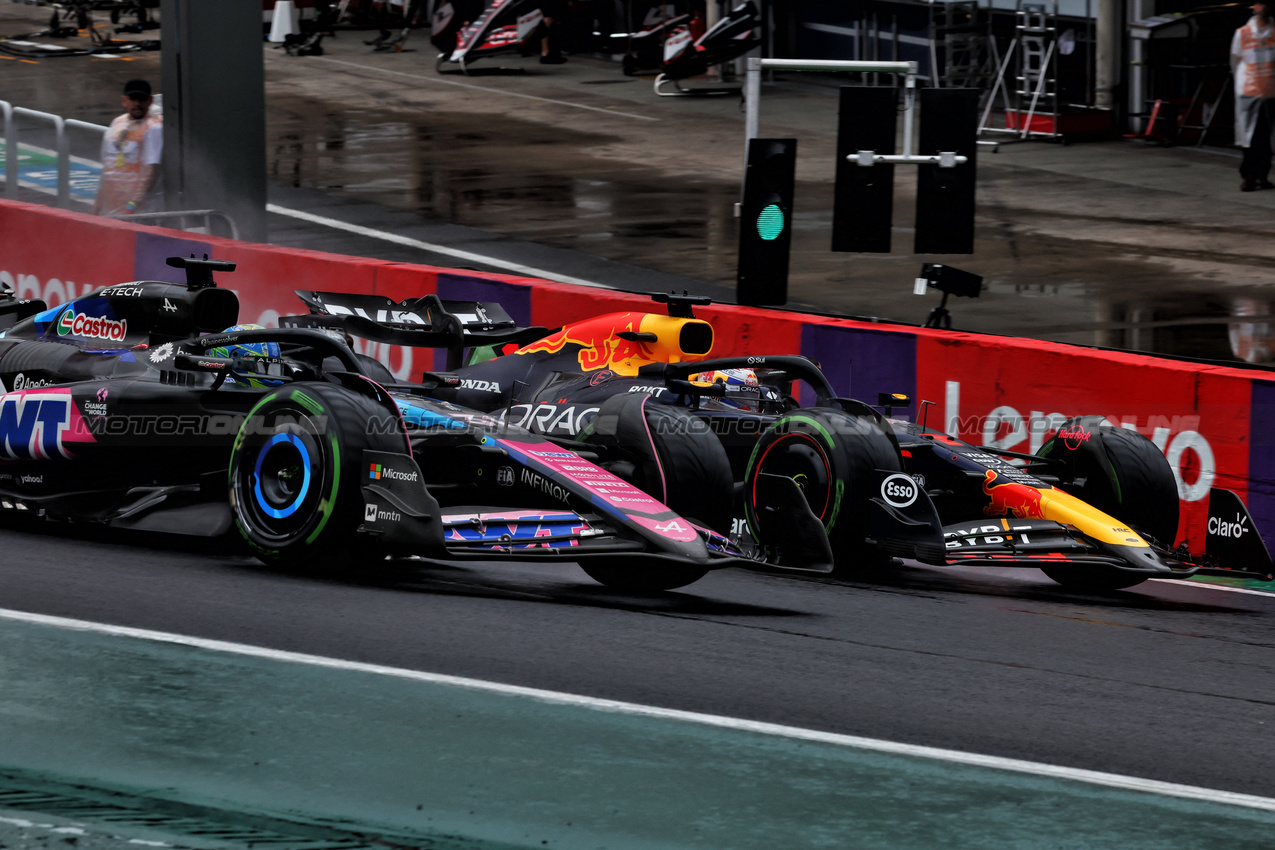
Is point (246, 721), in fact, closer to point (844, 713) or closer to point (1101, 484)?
point (844, 713)

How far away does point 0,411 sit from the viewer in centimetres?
850

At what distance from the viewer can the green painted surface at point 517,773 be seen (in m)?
4.89

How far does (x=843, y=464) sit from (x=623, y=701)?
2432 mm

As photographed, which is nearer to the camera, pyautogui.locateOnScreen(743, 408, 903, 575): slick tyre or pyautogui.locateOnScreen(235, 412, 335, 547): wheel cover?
pyautogui.locateOnScreen(235, 412, 335, 547): wheel cover

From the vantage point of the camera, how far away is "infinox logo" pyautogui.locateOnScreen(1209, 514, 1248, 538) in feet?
27.5

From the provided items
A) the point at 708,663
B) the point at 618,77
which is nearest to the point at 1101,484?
the point at 708,663

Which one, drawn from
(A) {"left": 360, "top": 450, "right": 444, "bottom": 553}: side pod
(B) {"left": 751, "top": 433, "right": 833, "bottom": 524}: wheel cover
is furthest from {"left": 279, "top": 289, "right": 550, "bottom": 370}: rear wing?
(A) {"left": 360, "top": 450, "right": 444, "bottom": 553}: side pod

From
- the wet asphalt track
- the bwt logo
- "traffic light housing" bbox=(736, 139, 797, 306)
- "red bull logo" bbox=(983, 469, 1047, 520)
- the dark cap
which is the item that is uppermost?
the dark cap

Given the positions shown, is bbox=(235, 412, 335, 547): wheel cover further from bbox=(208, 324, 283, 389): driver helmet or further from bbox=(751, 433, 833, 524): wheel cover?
bbox=(751, 433, 833, 524): wheel cover

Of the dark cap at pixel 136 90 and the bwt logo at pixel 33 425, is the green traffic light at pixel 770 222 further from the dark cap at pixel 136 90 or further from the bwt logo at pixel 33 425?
the dark cap at pixel 136 90

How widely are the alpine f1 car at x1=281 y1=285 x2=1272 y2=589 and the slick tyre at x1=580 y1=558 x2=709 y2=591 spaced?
0.33 meters

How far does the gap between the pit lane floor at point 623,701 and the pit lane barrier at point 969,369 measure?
114 centimetres

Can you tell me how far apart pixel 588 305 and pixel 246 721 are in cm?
655

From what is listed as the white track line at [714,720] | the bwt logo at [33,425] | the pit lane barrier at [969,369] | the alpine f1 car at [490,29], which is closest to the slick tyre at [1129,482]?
the pit lane barrier at [969,369]
